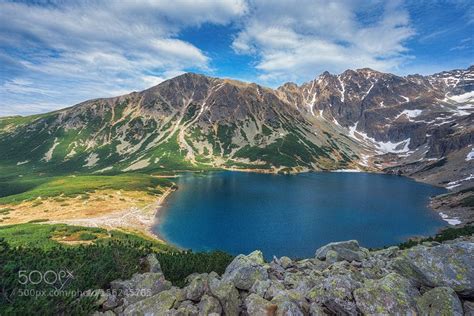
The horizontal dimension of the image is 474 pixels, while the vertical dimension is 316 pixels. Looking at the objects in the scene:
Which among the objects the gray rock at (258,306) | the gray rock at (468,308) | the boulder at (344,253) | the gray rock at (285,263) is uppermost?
the gray rock at (468,308)

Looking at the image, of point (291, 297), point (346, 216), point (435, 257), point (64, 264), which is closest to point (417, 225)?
point (346, 216)

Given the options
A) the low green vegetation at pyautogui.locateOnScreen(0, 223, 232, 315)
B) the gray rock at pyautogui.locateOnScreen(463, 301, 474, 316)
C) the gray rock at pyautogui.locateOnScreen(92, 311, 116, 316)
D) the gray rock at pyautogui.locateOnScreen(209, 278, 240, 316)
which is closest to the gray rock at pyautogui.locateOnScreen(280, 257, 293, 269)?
the low green vegetation at pyautogui.locateOnScreen(0, 223, 232, 315)

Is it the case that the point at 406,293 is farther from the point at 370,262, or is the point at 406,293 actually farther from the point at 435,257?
the point at 370,262

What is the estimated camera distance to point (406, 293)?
17750 mm

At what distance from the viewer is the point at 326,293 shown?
18.5 metres

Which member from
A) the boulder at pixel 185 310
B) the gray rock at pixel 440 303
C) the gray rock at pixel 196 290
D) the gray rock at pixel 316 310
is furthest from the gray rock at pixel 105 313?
the gray rock at pixel 440 303

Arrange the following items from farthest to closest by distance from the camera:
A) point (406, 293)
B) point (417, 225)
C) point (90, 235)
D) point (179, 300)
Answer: point (417, 225), point (90, 235), point (179, 300), point (406, 293)

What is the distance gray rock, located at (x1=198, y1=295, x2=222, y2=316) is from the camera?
18152 millimetres

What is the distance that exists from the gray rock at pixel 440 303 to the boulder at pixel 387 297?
52 centimetres

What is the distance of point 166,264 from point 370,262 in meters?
20.5

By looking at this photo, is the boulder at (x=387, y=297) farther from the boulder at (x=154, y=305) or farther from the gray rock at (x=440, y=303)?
the boulder at (x=154, y=305)

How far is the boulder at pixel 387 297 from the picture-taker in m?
16.8

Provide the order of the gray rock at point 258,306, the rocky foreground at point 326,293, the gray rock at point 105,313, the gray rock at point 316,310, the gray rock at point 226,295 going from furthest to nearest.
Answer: the gray rock at point 226,295, the gray rock at point 105,313, the gray rock at point 258,306, the gray rock at point 316,310, the rocky foreground at point 326,293

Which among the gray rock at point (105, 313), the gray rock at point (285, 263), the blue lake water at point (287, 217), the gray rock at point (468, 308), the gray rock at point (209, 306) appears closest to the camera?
the gray rock at point (468, 308)
